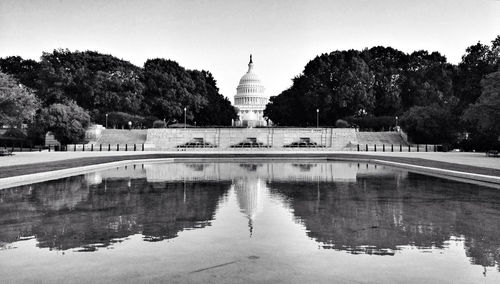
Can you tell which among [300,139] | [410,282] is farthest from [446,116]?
[410,282]

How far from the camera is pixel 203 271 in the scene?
618 cm

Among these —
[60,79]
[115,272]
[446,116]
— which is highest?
[60,79]

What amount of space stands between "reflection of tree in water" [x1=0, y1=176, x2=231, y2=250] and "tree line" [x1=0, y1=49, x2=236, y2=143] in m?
40.4

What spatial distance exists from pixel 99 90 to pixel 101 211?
62004mm

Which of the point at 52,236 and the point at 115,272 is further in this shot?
the point at 52,236

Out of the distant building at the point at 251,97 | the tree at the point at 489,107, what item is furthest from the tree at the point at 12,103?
the distant building at the point at 251,97

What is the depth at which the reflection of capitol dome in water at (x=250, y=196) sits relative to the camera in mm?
10875

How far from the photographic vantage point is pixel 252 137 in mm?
60906

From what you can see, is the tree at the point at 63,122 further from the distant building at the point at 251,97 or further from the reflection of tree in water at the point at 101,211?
the distant building at the point at 251,97

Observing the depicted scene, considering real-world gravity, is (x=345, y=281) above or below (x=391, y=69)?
below

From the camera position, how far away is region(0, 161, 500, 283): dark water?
618cm

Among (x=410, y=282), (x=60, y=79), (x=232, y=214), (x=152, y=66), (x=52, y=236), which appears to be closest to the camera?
(x=410, y=282)

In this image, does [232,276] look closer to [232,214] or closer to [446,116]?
[232,214]

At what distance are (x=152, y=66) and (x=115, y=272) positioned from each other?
263ft
